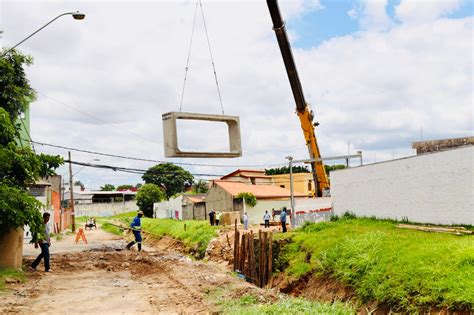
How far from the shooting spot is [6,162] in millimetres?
14031

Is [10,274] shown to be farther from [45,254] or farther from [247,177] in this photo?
[247,177]

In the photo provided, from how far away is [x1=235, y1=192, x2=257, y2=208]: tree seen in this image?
3825 centimetres

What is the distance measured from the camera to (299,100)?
2398 cm

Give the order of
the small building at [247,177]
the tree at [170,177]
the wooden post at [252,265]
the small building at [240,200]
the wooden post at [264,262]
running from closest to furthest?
the wooden post at [264,262], the wooden post at [252,265], the small building at [240,200], the small building at [247,177], the tree at [170,177]

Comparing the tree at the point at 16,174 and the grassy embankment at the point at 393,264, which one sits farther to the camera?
the tree at the point at 16,174

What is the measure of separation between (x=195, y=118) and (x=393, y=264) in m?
5.84

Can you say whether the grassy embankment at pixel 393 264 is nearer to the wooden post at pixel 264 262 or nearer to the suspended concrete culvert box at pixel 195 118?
the wooden post at pixel 264 262

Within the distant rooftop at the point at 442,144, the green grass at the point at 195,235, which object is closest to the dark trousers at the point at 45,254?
the green grass at the point at 195,235

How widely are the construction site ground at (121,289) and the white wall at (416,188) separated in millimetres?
7288

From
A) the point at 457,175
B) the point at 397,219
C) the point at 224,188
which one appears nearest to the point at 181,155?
the point at 457,175

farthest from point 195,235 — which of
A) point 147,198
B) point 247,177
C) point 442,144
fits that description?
point 147,198

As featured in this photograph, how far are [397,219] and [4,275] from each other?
1362 centimetres

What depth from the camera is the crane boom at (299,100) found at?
20.3 m

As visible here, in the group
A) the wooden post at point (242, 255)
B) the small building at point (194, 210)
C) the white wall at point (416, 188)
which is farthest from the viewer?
the small building at point (194, 210)
